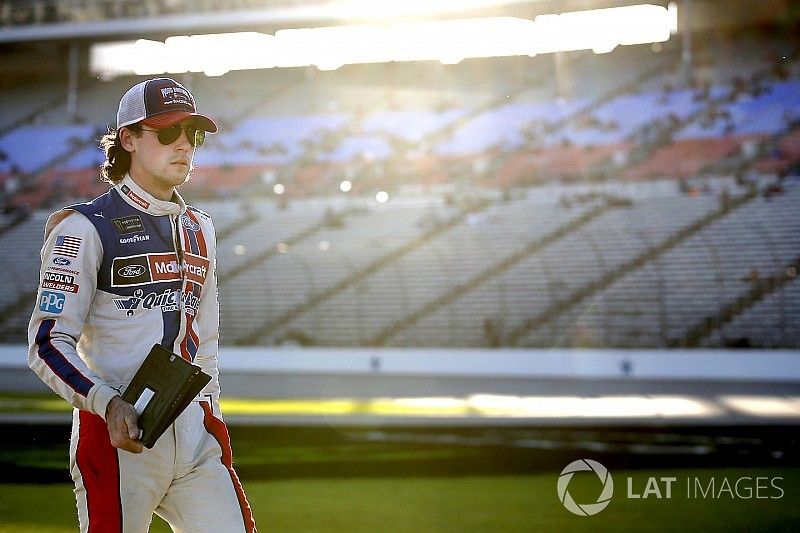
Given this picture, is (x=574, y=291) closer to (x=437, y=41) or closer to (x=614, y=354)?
(x=614, y=354)

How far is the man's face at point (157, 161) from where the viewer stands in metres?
2.64

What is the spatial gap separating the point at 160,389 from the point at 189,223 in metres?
0.52

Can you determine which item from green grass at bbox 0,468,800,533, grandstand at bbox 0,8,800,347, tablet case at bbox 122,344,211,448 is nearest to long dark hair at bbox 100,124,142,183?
tablet case at bbox 122,344,211,448

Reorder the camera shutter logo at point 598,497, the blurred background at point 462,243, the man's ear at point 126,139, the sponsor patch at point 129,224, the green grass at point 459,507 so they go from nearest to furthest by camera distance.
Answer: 1. the sponsor patch at point 129,224
2. the man's ear at point 126,139
3. the green grass at point 459,507
4. the camera shutter logo at point 598,497
5. the blurred background at point 462,243

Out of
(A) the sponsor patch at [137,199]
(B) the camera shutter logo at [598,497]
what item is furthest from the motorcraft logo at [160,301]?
(B) the camera shutter logo at [598,497]

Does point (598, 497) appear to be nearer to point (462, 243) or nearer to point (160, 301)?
point (160, 301)

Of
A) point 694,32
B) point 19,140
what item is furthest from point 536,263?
point 19,140

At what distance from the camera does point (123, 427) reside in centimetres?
237

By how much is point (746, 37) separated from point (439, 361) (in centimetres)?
1483

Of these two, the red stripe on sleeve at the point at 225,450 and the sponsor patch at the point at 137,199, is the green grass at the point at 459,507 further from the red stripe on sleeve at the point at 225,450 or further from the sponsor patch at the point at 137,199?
the sponsor patch at the point at 137,199

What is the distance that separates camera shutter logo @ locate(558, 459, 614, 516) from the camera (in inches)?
240

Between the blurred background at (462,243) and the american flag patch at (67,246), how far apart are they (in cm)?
353

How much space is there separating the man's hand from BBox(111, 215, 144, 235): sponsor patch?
1.39 ft

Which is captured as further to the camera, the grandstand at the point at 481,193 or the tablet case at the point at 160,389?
the grandstand at the point at 481,193
